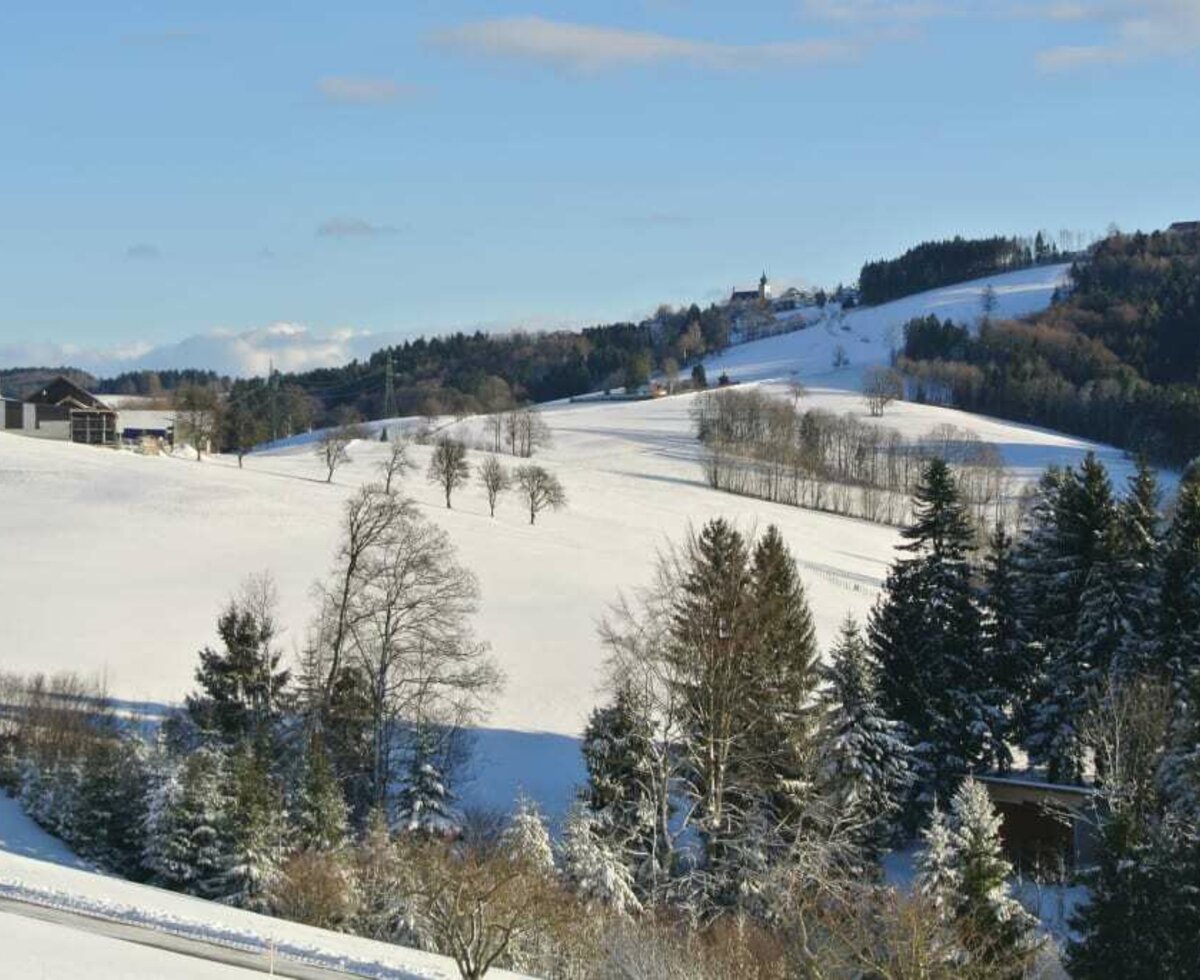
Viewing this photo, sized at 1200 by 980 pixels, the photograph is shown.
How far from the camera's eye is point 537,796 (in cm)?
4103

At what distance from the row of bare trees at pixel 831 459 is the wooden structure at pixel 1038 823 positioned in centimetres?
7035

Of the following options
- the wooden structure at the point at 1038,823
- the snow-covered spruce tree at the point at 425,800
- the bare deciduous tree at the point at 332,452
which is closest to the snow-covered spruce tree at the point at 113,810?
the snow-covered spruce tree at the point at 425,800

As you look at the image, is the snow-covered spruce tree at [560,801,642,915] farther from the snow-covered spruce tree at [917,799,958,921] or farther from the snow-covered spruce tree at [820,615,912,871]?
the snow-covered spruce tree at [820,615,912,871]

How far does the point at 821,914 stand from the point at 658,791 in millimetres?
4508

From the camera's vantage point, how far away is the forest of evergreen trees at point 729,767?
2381 centimetres

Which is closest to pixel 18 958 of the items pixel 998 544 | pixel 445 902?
pixel 445 902

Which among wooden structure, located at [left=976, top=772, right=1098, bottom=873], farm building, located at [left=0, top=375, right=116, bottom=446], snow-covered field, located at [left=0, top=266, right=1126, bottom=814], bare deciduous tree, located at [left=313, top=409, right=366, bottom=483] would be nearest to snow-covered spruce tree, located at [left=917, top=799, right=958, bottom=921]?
wooden structure, located at [left=976, top=772, right=1098, bottom=873]

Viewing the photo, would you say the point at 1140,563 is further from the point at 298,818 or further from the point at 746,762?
the point at 298,818

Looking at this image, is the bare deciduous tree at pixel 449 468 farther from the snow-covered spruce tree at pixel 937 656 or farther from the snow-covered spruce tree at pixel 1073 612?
the snow-covered spruce tree at pixel 1073 612

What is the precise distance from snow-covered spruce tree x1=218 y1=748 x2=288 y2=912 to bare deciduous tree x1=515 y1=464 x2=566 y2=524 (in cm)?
5283

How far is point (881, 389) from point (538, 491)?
90258 mm

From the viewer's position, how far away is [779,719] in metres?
32.7

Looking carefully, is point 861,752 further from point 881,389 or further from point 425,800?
point 881,389

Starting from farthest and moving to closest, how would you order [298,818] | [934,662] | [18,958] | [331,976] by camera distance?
[934,662] < [298,818] < [331,976] < [18,958]
